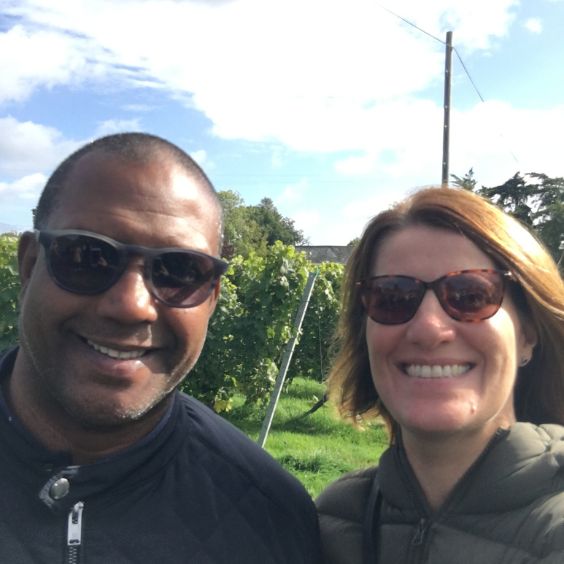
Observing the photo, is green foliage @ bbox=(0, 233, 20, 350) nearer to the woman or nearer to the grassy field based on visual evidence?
the grassy field

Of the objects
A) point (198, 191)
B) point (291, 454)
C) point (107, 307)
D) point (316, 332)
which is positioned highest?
point (198, 191)

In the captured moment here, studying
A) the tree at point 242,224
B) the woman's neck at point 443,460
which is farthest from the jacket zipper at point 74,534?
the tree at point 242,224

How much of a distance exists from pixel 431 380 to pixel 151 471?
806 mm

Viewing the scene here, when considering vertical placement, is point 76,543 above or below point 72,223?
below

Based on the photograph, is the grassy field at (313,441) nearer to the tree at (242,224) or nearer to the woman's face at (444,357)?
the woman's face at (444,357)

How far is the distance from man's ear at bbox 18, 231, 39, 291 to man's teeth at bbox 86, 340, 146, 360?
0.26 metres

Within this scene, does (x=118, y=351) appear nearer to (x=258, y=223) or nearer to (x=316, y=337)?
(x=316, y=337)

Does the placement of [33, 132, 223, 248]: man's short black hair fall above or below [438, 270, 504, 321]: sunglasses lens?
above

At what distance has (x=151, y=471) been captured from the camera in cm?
161

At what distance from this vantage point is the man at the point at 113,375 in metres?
1.47

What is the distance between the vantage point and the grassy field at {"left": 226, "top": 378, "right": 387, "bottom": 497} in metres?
7.04

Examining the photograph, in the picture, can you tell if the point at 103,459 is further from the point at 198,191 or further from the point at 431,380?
the point at 431,380

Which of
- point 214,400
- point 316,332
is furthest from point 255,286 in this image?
point 316,332

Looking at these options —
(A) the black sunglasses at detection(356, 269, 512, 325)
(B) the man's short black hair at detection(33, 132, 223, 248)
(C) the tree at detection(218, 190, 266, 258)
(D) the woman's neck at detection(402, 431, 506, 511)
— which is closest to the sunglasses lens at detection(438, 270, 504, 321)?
(A) the black sunglasses at detection(356, 269, 512, 325)
